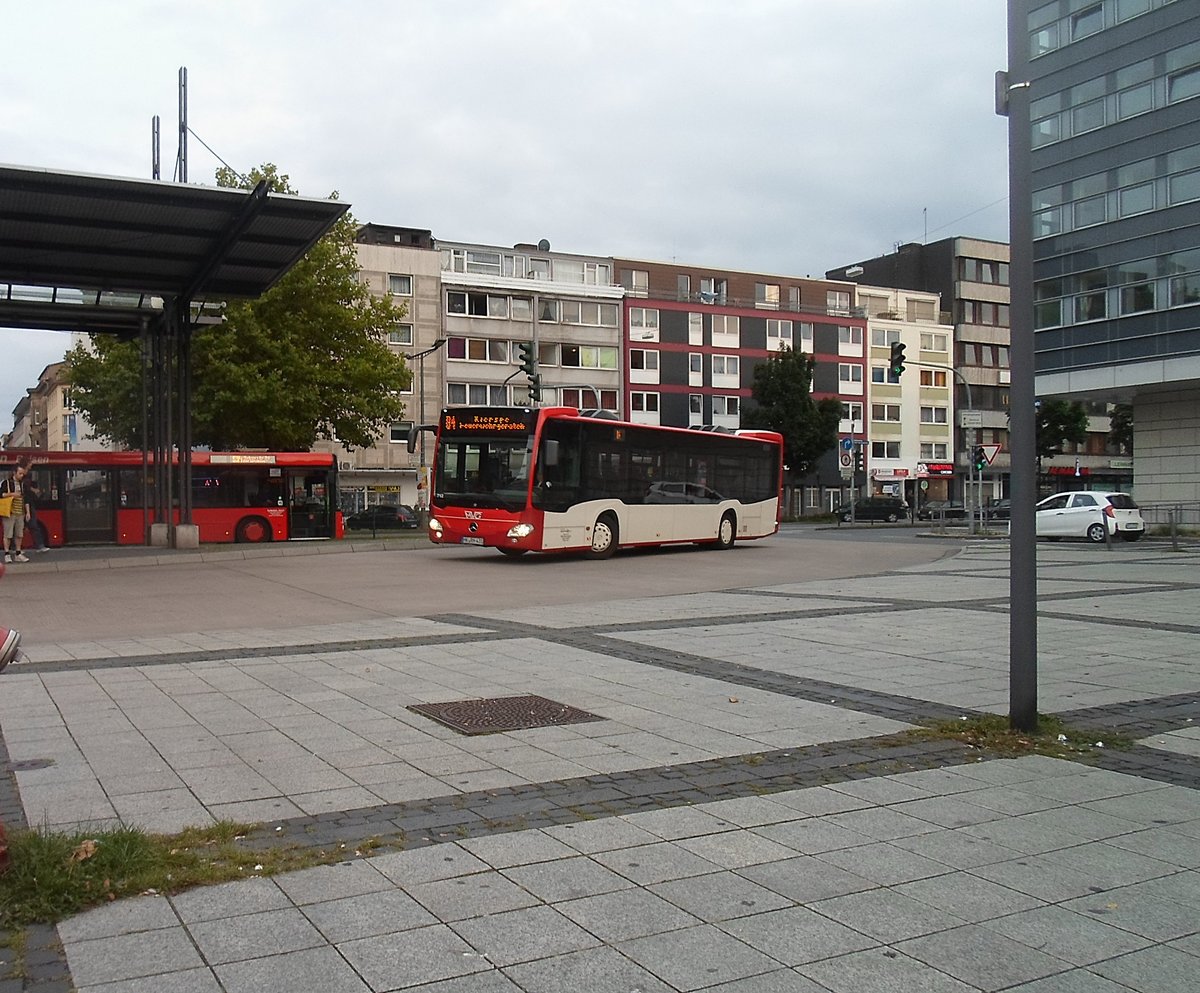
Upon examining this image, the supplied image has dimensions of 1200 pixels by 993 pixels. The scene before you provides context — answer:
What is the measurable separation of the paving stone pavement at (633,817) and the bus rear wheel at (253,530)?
23816 millimetres

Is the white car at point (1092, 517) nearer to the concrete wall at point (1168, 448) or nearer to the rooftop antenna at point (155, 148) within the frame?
the concrete wall at point (1168, 448)

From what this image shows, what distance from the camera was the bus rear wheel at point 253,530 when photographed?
110 ft

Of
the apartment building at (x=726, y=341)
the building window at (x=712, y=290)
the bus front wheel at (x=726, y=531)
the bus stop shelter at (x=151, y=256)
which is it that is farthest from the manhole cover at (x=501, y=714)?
the building window at (x=712, y=290)

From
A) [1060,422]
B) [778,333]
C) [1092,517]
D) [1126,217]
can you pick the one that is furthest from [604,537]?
[1060,422]

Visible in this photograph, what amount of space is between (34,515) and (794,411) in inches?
1809

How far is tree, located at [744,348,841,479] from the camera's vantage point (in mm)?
66688

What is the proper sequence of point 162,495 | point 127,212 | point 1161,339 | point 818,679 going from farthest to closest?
point 1161,339 < point 162,495 < point 127,212 < point 818,679

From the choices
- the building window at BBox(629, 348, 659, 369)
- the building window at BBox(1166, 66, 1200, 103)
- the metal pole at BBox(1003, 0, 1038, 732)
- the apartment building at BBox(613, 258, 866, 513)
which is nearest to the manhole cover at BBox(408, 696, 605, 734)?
the metal pole at BBox(1003, 0, 1038, 732)

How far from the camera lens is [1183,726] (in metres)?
7.14

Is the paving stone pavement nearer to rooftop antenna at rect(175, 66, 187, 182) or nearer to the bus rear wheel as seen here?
rooftop antenna at rect(175, 66, 187, 182)

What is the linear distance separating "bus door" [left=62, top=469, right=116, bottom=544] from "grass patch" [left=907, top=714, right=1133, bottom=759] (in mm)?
29337

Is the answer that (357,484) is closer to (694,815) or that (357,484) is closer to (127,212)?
(127,212)

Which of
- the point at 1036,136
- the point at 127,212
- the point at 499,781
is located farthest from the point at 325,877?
the point at 1036,136

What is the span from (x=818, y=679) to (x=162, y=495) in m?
22.5
